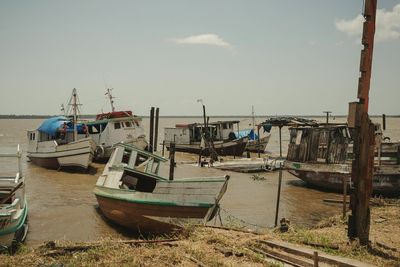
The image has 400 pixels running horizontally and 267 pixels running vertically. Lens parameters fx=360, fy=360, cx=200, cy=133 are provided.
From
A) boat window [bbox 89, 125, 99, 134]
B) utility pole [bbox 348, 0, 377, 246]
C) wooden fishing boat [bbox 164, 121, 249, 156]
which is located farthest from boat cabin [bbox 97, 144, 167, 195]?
wooden fishing boat [bbox 164, 121, 249, 156]

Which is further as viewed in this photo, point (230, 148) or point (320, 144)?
point (230, 148)

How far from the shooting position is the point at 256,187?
1834 centimetres

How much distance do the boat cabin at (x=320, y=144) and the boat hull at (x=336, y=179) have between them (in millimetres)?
424

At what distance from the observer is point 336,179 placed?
16031 mm

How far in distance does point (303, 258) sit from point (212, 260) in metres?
1.49

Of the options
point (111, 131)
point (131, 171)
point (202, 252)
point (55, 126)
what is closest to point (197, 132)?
point (111, 131)

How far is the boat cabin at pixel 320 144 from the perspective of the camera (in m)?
15.8

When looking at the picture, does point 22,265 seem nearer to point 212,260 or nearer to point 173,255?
point 173,255

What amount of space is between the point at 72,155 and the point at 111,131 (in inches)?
155

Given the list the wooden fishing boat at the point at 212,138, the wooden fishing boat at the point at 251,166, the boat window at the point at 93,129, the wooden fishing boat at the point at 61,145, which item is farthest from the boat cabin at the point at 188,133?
the wooden fishing boat at the point at 61,145

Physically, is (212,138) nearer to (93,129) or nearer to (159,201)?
(93,129)

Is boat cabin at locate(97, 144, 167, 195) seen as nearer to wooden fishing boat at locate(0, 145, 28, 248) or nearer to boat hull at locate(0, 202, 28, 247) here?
wooden fishing boat at locate(0, 145, 28, 248)

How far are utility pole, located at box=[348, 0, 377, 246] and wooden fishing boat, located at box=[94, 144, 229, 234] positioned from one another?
10.6 ft

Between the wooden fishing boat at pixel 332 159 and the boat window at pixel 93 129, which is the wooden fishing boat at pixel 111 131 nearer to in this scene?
the boat window at pixel 93 129
